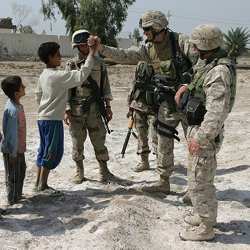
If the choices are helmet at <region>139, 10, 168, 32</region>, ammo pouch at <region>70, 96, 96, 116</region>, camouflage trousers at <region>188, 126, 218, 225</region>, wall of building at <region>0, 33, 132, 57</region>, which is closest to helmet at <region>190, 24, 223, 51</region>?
camouflage trousers at <region>188, 126, 218, 225</region>

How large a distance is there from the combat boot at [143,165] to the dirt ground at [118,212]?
0.26ft

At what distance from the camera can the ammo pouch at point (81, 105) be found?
603 cm

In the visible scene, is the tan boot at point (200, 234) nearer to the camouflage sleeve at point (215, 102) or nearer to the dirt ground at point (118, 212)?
the dirt ground at point (118, 212)

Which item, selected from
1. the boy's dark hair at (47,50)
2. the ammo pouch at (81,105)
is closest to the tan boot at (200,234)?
the ammo pouch at (81,105)

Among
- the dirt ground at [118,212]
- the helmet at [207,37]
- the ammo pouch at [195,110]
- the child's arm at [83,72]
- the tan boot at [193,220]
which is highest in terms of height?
the helmet at [207,37]

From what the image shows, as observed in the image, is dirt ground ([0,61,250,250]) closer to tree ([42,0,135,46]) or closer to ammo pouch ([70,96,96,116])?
ammo pouch ([70,96,96,116])

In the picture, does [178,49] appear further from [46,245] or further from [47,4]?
[47,4]

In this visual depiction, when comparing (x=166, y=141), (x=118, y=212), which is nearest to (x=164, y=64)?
(x=166, y=141)

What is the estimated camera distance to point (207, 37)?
14.5 ft

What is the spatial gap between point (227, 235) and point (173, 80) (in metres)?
1.75

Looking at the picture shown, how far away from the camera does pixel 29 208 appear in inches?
213

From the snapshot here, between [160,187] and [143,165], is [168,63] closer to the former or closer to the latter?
[160,187]

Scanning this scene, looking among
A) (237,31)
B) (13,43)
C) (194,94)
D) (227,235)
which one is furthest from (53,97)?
(13,43)

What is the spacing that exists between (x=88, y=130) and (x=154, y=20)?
148 cm
